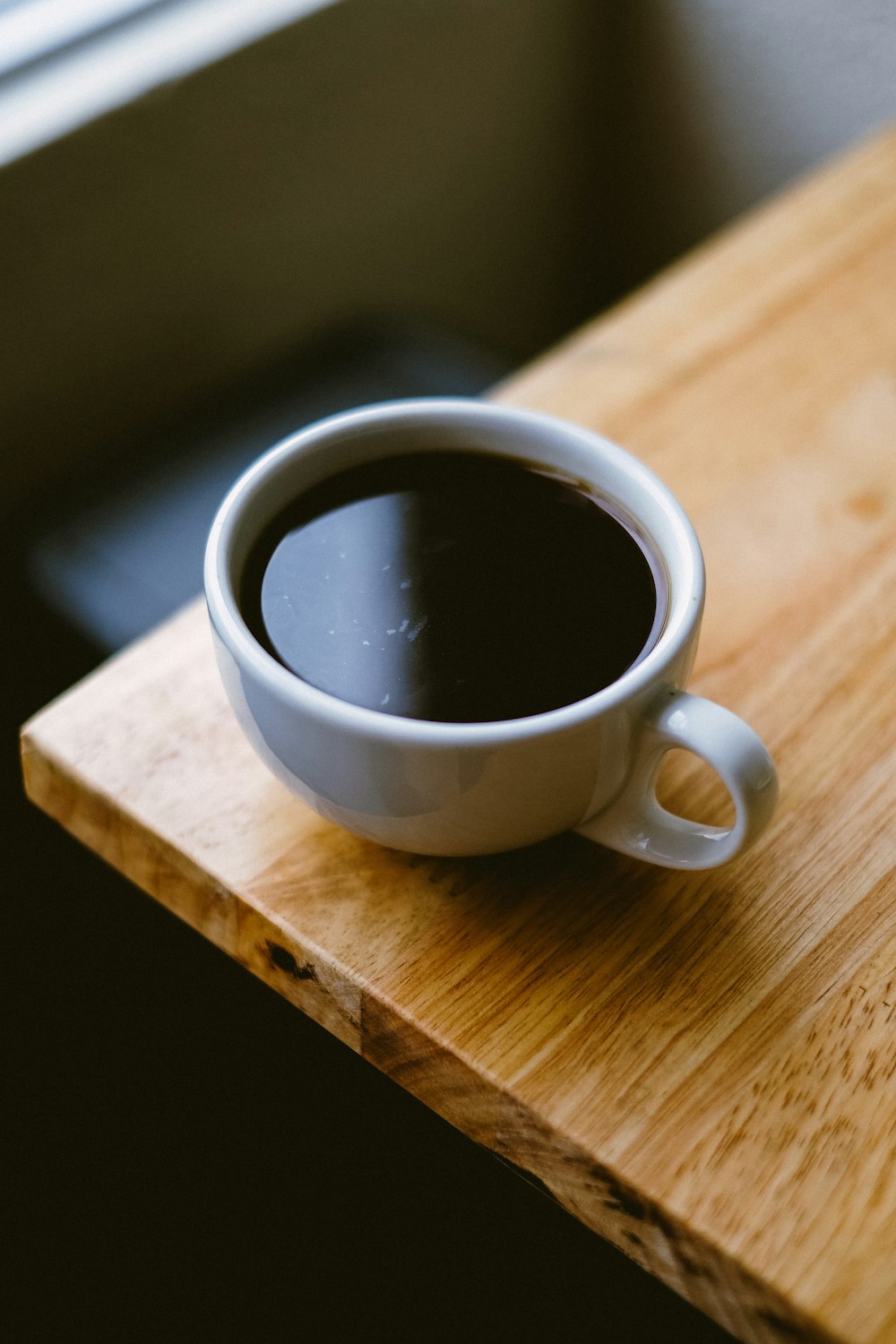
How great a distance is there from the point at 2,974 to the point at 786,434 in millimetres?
828

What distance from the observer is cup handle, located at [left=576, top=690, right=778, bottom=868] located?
377 mm

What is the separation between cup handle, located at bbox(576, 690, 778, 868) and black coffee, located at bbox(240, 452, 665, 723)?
0.03m

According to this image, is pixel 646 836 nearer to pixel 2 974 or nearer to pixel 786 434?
pixel 786 434

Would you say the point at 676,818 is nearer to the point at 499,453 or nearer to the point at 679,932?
the point at 679,932

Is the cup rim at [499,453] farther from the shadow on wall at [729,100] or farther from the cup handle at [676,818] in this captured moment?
the shadow on wall at [729,100]

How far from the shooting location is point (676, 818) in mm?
426

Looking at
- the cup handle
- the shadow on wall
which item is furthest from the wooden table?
the shadow on wall

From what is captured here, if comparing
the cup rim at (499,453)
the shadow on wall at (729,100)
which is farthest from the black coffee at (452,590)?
the shadow on wall at (729,100)

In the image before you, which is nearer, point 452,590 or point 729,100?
point 452,590

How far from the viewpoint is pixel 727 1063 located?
1.32 feet

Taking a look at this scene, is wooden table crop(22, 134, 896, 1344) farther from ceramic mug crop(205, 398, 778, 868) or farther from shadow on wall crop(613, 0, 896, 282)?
shadow on wall crop(613, 0, 896, 282)

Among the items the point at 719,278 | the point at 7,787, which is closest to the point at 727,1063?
the point at 719,278

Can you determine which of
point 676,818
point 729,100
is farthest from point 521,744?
point 729,100

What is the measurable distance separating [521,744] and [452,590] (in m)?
0.11
